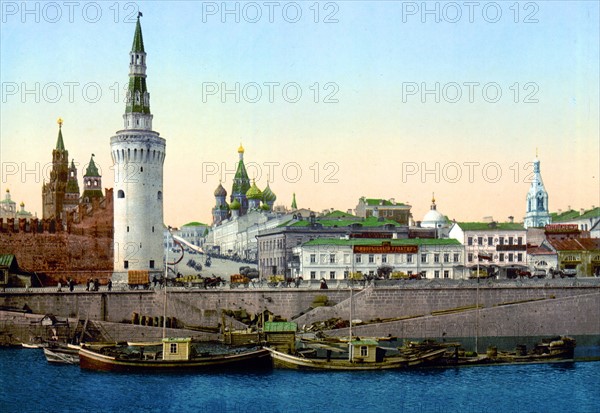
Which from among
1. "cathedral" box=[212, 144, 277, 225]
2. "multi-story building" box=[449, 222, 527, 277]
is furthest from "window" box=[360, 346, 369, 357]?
"cathedral" box=[212, 144, 277, 225]

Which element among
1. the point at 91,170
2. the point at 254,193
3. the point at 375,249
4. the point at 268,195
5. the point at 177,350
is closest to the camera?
the point at 177,350

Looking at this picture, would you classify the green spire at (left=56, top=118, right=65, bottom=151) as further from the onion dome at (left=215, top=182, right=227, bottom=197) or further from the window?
the window

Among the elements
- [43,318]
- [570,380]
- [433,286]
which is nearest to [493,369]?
[570,380]

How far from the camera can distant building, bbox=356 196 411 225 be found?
12556cm

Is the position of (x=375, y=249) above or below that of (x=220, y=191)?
below

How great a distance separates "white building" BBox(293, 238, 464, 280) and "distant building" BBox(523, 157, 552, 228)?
132ft

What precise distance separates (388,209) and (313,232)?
25597mm

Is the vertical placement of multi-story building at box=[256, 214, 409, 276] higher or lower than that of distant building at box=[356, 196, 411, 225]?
lower

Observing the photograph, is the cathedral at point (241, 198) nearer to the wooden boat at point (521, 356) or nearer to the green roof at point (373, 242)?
the green roof at point (373, 242)

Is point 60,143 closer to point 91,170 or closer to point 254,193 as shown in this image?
point 91,170

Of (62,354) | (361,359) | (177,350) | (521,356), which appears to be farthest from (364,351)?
(62,354)

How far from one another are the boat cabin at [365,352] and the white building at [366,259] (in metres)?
32.6

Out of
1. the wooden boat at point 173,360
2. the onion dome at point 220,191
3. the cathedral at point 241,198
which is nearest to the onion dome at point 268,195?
the cathedral at point 241,198

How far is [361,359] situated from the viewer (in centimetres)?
5547
